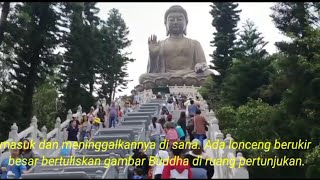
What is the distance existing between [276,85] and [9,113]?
9309 mm

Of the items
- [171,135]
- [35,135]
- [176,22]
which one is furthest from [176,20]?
[171,135]

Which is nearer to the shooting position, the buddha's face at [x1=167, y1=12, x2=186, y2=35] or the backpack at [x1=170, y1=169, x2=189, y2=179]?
the backpack at [x1=170, y1=169, x2=189, y2=179]

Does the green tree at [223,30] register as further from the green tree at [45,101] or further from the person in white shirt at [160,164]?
the person in white shirt at [160,164]

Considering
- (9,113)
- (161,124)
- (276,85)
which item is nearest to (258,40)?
(276,85)

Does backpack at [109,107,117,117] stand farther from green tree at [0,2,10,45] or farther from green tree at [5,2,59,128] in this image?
green tree at [5,2,59,128]

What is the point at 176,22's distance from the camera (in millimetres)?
36750

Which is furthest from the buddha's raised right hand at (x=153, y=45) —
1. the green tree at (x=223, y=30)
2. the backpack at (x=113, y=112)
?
the backpack at (x=113, y=112)

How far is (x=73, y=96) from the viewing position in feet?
80.9

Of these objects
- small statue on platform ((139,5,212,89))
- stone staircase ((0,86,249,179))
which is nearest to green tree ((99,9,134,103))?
small statue on platform ((139,5,212,89))

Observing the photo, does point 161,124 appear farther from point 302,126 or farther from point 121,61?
point 121,61

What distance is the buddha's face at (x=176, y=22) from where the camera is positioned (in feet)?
121

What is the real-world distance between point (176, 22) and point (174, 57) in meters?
2.49

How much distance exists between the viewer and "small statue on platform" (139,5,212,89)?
33.7 meters

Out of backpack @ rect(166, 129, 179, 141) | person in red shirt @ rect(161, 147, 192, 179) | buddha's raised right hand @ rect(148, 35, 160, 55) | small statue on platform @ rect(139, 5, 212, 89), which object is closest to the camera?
person in red shirt @ rect(161, 147, 192, 179)
